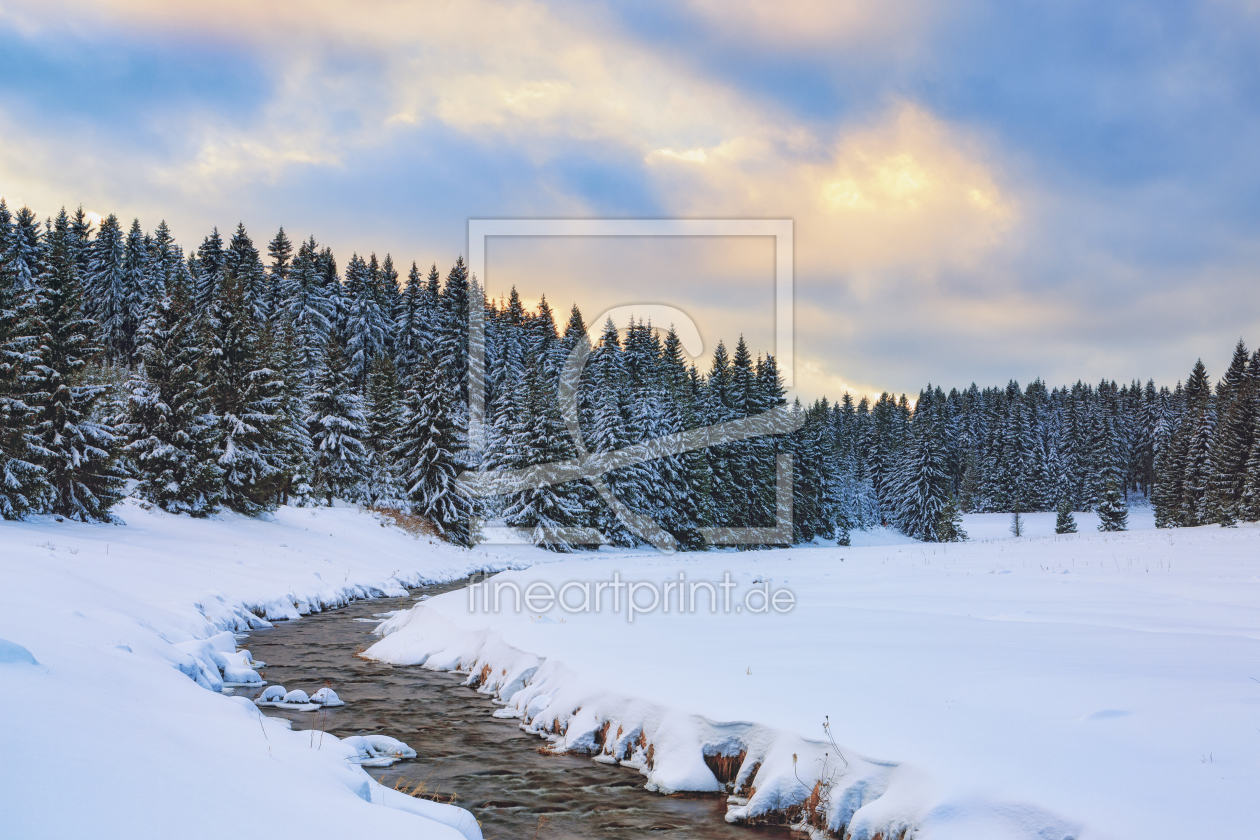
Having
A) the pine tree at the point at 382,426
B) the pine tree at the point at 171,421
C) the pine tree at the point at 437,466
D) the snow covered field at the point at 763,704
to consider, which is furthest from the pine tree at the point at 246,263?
the snow covered field at the point at 763,704

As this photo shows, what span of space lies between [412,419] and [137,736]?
3789 centimetres

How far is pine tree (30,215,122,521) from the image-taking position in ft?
65.1

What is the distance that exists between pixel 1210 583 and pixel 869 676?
982cm

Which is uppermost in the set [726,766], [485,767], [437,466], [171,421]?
[171,421]

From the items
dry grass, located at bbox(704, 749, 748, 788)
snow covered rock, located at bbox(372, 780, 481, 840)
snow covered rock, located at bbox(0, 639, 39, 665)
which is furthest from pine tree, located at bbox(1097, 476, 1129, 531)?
snow covered rock, located at bbox(0, 639, 39, 665)

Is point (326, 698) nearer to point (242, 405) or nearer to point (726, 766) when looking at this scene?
point (726, 766)

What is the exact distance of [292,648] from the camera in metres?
14.2

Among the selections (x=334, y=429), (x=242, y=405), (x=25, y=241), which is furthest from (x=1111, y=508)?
(x=25, y=241)

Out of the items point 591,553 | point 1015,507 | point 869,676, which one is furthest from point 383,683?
point 1015,507

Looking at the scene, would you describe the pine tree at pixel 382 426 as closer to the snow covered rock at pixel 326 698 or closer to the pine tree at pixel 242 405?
the pine tree at pixel 242 405

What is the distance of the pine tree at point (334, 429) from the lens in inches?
1673

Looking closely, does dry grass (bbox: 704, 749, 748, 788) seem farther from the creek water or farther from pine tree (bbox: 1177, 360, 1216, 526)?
pine tree (bbox: 1177, 360, 1216, 526)

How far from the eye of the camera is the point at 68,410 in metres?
20.2

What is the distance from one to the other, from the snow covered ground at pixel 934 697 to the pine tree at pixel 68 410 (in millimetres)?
12808
